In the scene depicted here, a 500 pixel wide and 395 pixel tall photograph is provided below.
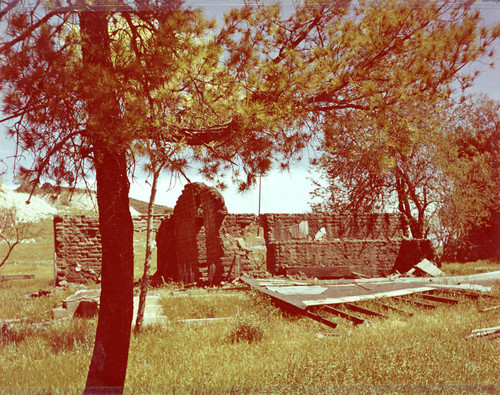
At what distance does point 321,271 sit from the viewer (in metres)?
17.0

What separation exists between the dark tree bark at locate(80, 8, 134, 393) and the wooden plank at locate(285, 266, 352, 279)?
42.0 ft

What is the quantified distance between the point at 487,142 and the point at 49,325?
20.8 metres

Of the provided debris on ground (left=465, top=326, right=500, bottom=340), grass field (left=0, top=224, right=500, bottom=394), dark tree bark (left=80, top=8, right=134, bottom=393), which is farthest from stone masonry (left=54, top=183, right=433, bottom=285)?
dark tree bark (left=80, top=8, right=134, bottom=393)

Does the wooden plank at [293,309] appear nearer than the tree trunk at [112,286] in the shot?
No

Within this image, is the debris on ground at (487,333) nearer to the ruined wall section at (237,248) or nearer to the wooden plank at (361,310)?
the wooden plank at (361,310)

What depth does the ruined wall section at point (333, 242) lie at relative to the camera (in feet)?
55.3

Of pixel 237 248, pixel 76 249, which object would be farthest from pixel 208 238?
pixel 76 249

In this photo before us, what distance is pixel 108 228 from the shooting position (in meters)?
4.04

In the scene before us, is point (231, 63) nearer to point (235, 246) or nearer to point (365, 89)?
point (365, 89)

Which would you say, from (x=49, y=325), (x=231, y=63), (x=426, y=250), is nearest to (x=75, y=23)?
(x=231, y=63)

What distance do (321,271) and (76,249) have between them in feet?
32.1

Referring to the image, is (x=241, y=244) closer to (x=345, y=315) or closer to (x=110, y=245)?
(x=345, y=315)

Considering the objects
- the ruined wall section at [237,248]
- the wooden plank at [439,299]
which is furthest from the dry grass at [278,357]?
the ruined wall section at [237,248]

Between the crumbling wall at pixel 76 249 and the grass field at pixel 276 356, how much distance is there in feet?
27.9
